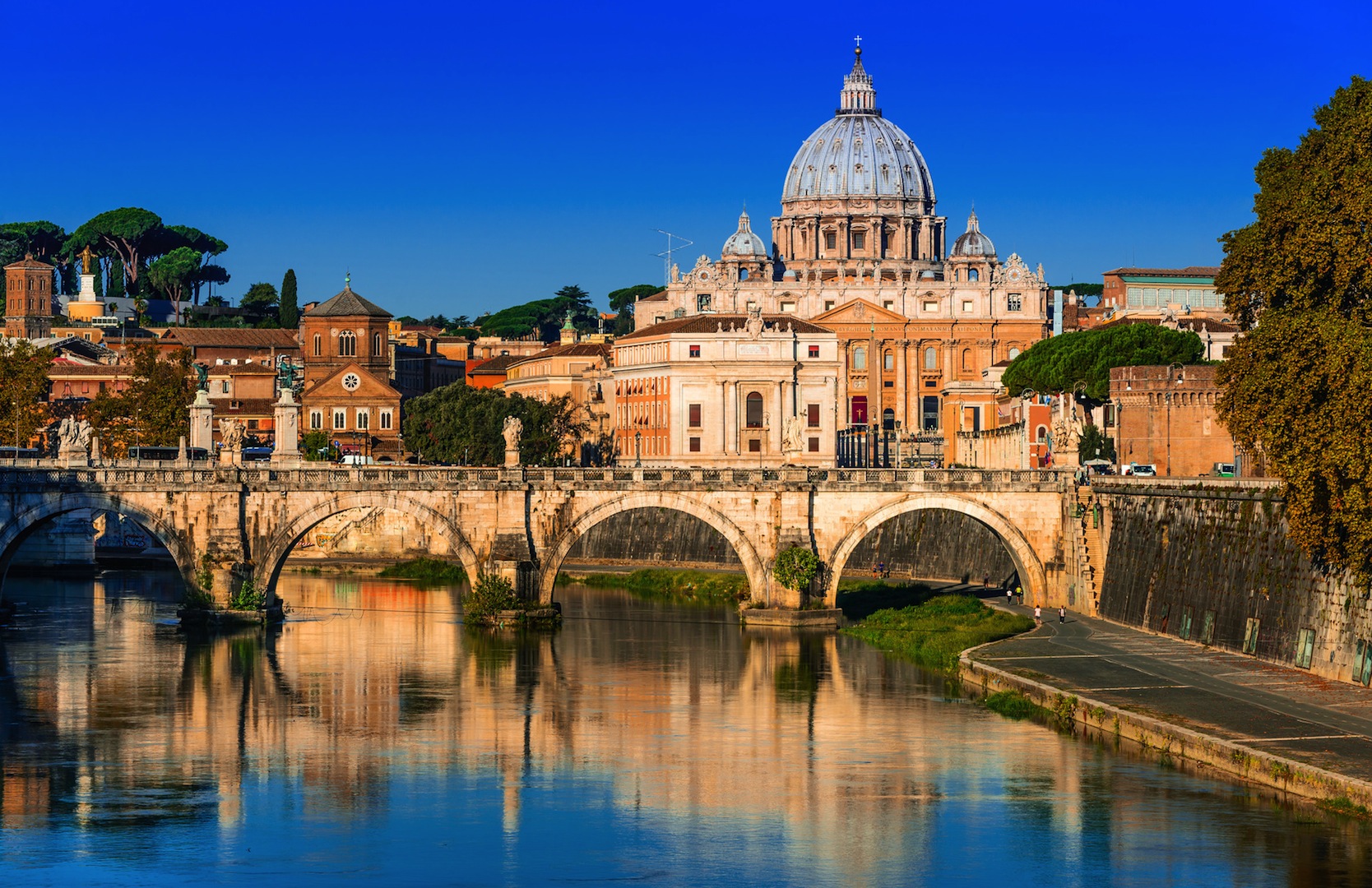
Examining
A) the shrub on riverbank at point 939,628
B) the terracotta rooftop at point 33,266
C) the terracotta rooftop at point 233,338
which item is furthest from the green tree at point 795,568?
the terracotta rooftop at point 33,266

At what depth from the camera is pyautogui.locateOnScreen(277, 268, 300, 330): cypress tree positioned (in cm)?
17225

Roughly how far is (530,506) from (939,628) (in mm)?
13046

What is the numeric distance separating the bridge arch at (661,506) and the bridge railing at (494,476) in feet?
1.68

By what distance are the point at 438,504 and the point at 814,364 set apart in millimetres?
55837

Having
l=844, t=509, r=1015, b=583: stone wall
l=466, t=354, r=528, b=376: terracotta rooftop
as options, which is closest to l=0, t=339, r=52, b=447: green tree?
l=844, t=509, r=1015, b=583: stone wall

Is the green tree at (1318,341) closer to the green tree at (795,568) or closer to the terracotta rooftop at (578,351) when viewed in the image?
the green tree at (795,568)

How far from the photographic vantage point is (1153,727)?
131 ft

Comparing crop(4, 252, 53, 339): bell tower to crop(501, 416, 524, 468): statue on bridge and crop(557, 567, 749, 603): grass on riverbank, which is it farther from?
crop(501, 416, 524, 468): statue on bridge

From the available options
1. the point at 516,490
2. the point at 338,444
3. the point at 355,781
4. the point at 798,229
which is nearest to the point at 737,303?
the point at 798,229

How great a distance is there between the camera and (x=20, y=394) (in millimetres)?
91562

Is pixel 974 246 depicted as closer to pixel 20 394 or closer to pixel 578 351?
pixel 578 351

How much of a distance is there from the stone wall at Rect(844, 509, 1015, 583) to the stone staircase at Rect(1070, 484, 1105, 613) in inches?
288

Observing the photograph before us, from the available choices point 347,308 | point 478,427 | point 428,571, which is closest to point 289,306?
point 347,308

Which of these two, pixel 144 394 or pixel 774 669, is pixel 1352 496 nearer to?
pixel 774 669
